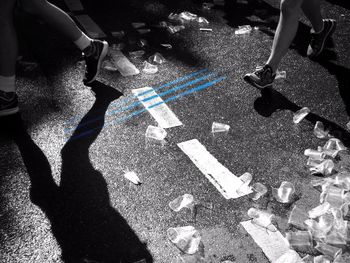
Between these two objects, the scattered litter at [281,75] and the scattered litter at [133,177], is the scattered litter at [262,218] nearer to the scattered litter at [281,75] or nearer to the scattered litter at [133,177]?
the scattered litter at [133,177]

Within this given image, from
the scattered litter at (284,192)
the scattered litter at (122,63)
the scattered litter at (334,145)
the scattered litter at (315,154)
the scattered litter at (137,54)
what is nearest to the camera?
the scattered litter at (284,192)

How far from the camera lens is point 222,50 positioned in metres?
4.62

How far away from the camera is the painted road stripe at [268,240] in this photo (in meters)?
2.31

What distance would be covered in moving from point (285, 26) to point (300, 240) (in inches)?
80.2

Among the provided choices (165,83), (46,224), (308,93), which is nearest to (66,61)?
(165,83)

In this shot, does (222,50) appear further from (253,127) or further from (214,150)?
(214,150)

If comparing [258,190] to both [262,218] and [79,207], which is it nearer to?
[262,218]

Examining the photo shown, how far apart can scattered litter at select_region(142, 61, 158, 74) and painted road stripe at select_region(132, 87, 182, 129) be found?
35cm

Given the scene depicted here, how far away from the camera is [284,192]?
108 inches

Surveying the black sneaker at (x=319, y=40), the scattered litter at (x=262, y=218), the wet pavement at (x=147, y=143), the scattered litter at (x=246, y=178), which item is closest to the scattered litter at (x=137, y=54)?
the wet pavement at (x=147, y=143)

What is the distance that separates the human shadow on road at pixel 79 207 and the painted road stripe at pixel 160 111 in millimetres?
596

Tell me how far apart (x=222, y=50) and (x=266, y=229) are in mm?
2669

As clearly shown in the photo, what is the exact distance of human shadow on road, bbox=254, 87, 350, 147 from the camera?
134 inches

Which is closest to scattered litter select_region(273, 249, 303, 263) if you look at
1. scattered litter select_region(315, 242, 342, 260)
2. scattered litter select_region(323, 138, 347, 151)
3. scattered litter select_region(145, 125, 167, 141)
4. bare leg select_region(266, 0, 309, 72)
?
scattered litter select_region(315, 242, 342, 260)
